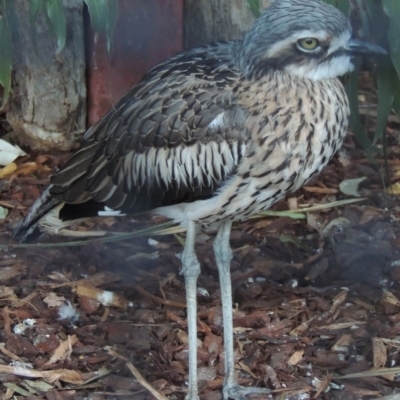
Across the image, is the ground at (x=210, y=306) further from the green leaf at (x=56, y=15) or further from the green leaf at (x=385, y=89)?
the green leaf at (x=56, y=15)

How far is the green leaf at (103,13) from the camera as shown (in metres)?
3.15

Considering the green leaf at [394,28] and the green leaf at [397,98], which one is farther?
the green leaf at [397,98]

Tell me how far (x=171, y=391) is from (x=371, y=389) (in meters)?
0.65

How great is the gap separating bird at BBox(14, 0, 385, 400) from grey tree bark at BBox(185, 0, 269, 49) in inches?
26.0

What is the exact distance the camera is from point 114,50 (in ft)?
13.0

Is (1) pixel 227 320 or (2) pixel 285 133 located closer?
(2) pixel 285 133

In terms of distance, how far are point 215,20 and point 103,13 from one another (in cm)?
82

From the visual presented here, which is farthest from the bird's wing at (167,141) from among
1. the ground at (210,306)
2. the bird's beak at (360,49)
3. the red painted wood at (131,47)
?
the red painted wood at (131,47)

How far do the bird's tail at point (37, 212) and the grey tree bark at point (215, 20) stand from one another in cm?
103

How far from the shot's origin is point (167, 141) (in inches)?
117

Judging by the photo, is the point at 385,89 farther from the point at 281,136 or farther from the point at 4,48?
the point at 4,48

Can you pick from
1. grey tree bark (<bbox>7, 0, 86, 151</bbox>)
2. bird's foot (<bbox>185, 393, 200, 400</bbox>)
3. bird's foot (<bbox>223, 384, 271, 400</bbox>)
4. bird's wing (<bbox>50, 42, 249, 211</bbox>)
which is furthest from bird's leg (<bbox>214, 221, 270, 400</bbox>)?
grey tree bark (<bbox>7, 0, 86, 151</bbox>)

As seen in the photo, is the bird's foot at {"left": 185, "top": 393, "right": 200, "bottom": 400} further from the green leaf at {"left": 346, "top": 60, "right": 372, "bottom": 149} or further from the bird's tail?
the green leaf at {"left": 346, "top": 60, "right": 372, "bottom": 149}

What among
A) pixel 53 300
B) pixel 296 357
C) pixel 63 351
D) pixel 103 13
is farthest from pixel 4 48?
pixel 296 357
